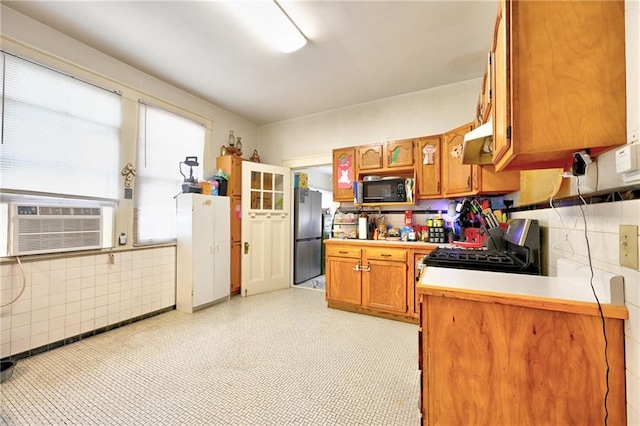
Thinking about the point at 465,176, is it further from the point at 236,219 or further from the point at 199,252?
the point at 199,252

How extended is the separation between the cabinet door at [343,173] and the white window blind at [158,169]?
1.99 m

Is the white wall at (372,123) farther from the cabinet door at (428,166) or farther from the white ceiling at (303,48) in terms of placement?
the cabinet door at (428,166)

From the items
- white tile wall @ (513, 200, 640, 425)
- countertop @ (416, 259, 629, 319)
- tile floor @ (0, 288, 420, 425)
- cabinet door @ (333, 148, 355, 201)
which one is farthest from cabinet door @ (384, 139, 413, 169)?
countertop @ (416, 259, 629, 319)

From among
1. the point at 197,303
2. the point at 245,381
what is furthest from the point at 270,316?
the point at 245,381

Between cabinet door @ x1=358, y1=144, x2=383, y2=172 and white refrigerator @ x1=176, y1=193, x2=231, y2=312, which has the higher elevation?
cabinet door @ x1=358, y1=144, x2=383, y2=172

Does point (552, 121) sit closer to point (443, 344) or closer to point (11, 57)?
point (443, 344)

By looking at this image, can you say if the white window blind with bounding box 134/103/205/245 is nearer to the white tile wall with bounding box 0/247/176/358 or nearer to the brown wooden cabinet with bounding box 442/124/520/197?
the white tile wall with bounding box 0/247/176/358

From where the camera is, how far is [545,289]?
3.45ft

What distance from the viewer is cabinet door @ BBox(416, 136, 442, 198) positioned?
3061 mm

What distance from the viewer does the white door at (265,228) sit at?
3.91 meters

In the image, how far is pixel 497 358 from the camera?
3.23 ft

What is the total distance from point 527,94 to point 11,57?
3.59m

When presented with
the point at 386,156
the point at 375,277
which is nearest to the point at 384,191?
the point at 386,156

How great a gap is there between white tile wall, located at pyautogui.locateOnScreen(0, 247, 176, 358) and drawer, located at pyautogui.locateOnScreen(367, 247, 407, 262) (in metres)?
2.57
